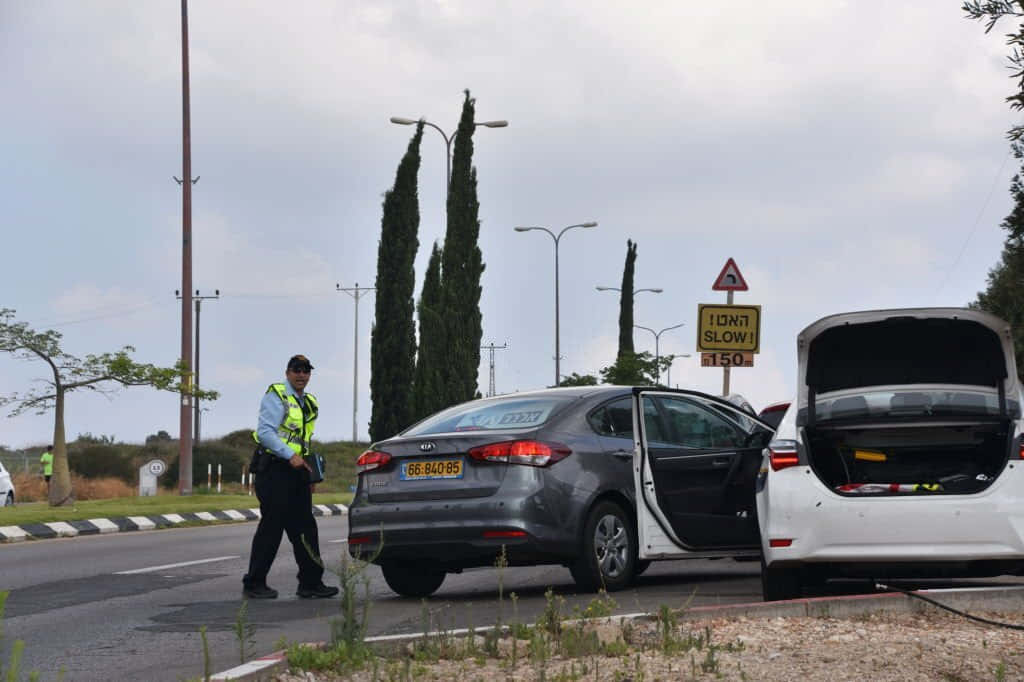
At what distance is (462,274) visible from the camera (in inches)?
2124

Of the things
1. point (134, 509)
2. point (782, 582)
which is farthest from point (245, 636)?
point (134, 509)

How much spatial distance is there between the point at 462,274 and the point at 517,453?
42661 millimetres

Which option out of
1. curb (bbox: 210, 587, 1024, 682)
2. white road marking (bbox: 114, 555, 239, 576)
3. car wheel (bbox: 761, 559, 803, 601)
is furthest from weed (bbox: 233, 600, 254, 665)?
white road marking (bbox: 114, 555, 239, 576)

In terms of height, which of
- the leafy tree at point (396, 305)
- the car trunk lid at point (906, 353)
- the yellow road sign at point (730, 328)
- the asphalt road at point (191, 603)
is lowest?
the asphalt road at point (191, 603)

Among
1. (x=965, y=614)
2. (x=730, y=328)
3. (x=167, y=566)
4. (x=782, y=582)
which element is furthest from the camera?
(x=730, y=328)

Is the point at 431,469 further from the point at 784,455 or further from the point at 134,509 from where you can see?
the point at 134,509

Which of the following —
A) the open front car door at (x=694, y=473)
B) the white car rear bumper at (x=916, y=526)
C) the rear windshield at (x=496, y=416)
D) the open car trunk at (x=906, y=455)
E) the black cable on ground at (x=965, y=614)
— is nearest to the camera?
the black cable on ground at (x=965, y=614)

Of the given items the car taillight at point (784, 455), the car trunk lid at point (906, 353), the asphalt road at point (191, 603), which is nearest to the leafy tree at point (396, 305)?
the asphalt road at point (191, 603)

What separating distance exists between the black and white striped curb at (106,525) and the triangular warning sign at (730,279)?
8896 millimetres

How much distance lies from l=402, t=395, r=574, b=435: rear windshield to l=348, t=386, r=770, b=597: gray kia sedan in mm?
11

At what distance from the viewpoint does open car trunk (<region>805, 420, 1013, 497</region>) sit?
9805mm

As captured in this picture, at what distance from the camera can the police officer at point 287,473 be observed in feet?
40.2

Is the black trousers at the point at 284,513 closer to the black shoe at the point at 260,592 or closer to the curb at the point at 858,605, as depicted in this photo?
the black shoe at the point at 260,592

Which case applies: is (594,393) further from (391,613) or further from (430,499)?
(391,613)
